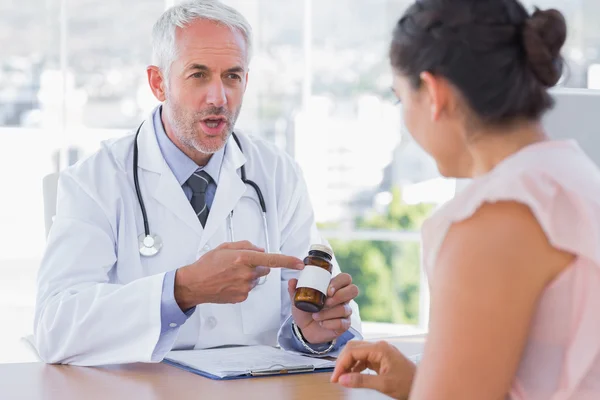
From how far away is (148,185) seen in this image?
2.09 m

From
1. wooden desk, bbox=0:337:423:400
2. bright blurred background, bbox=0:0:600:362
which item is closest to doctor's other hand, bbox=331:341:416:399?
wooden desk, bbox=0:337:423:400

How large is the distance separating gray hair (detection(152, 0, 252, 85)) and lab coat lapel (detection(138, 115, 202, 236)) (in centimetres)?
21

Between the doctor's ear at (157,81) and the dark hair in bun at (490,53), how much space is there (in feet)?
4.19

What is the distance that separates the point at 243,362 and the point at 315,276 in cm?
26

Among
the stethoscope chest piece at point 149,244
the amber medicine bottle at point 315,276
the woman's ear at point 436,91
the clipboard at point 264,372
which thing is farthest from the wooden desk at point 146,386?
the woman's ear at point 436,91

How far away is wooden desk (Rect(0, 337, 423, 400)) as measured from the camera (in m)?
1.46

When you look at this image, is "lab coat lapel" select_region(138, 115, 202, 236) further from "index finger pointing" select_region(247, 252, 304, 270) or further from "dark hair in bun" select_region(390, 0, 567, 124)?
"dark hair in bun" select_region(390, 0, 567, 124)

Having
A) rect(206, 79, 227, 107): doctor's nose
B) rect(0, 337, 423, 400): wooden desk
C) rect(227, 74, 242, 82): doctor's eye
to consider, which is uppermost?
rect(227, 74, 242, 82): doctor's eye

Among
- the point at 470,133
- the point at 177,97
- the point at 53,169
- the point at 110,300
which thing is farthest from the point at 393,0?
the point at 470,133

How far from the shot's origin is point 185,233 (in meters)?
2.07

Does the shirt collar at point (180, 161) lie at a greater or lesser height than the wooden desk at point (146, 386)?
greater

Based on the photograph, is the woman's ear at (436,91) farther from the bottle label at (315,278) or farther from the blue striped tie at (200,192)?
the blue striped tie at (200,192)

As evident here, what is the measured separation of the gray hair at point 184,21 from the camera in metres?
2.16

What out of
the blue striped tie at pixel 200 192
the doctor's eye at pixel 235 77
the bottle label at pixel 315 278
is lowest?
the bottle label at pixel 315 278
